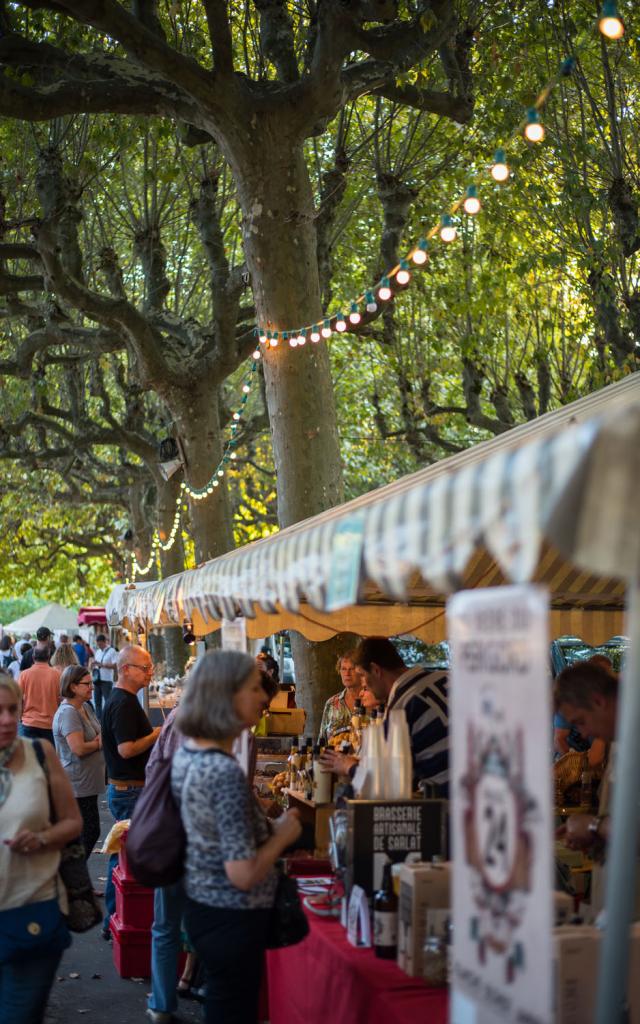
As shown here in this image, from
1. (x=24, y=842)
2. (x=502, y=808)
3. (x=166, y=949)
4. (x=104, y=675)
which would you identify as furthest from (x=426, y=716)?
(x=104, y=675)

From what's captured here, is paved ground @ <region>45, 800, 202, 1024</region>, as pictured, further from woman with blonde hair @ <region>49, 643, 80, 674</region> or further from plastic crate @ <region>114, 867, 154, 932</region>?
woman with blonde hair @ <region>49, 643, 80, 674</region>

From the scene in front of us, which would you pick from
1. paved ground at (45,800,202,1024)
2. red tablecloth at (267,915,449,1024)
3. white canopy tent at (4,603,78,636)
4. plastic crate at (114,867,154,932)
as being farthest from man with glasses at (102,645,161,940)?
white canopy tent at (4,603,78,636)

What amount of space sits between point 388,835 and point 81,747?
4530 millimetres

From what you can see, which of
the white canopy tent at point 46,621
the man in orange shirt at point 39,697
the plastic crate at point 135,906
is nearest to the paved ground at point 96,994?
the plastic crate at point 135,906

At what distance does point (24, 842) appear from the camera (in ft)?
14.0

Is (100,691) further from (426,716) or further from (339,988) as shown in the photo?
(339,988)

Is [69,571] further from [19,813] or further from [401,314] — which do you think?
[19,813]

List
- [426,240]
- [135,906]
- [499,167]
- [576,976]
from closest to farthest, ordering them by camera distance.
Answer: [576,976]
[499,167]
[426,240]
[135,906]

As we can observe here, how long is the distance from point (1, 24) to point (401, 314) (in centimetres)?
1182

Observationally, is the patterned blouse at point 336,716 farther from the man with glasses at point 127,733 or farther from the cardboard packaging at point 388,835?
the cardboard packaging at point 388,835

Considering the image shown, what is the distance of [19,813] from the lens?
14.2 feet

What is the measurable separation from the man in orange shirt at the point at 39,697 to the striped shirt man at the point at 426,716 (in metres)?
6.51

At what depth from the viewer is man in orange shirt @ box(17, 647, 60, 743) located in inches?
456

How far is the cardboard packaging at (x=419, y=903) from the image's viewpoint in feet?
12.5
